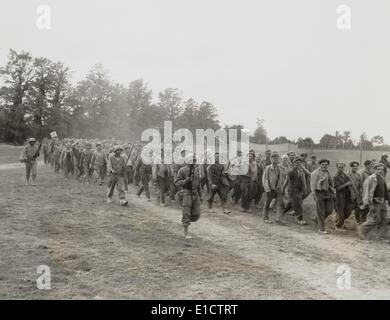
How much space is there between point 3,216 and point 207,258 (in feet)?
19.3

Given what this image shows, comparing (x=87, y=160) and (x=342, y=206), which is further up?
(x=87, y=160)

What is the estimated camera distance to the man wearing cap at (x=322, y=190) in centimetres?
1311

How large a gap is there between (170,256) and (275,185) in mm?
5228

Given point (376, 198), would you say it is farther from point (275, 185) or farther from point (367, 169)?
point (275, 185)

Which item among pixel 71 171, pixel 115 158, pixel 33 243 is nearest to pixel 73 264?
pixel 33 243

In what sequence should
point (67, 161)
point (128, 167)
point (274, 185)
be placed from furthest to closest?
1. point (67, 161)
2. point (128, 167)
3. point (274, 185)

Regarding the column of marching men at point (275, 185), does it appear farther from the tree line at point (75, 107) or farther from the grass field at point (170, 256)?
the tree line at point (75, 107)

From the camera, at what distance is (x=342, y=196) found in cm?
1390

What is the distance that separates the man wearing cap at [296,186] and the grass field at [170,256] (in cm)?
38

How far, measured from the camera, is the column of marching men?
12.2m

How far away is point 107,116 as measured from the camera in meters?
76.6

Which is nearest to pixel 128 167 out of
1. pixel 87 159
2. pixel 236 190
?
pixel 87 159

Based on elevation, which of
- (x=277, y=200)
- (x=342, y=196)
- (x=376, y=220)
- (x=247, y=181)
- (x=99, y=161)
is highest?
(x=99, y=161)

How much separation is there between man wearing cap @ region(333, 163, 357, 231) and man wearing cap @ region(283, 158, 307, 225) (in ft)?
3.03
